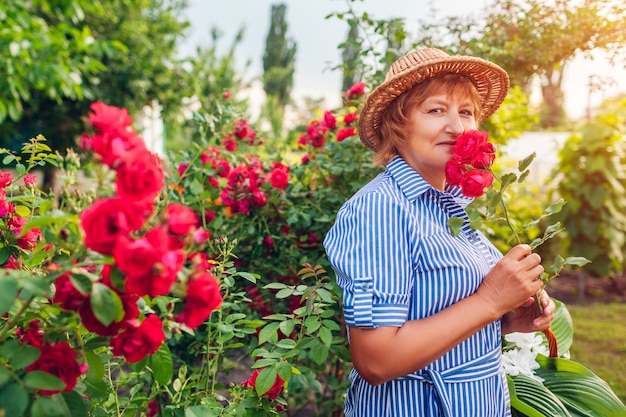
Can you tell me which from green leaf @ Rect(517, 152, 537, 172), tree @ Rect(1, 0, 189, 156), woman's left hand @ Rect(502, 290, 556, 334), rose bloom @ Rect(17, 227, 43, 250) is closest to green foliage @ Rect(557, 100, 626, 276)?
woman's left hand @ Rect(502, 290, 556, 334)

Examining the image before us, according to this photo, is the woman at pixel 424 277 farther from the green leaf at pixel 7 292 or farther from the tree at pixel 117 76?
the tree at pixel 117 76

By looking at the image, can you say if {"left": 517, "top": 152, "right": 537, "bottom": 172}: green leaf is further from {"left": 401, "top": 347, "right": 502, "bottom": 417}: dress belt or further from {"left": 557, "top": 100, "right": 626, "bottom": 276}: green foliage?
{"left": 557, "top": 100, "right": 626, "bottom": 276}: green foliage

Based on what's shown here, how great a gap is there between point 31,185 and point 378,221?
3.23 feet

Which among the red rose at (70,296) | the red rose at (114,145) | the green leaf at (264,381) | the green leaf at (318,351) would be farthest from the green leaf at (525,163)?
the red rose at (70,296)

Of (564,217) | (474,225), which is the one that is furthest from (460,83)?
(564,217)

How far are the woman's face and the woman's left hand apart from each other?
47cm

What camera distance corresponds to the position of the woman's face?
1479 millimetres

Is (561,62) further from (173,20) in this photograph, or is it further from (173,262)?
(173,20)

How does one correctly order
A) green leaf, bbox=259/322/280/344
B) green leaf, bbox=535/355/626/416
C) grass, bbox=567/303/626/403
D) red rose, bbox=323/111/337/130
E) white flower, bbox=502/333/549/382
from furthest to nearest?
grass, bbox=567/303/626/403 → red rose, bbox=323/111/337/130 → white flower, bbox=502/333/549/382 → green leaf, bbox=535/355/626/416 → green leaf, bbox=259/322/280/344

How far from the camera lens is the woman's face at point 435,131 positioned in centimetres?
148

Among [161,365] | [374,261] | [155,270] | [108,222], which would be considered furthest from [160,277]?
[374,261]

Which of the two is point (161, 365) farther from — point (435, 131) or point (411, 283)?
point (435, 131)

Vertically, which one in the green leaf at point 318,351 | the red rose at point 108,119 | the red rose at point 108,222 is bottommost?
the green leaf at point 318,351

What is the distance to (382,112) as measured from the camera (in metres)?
1.66
